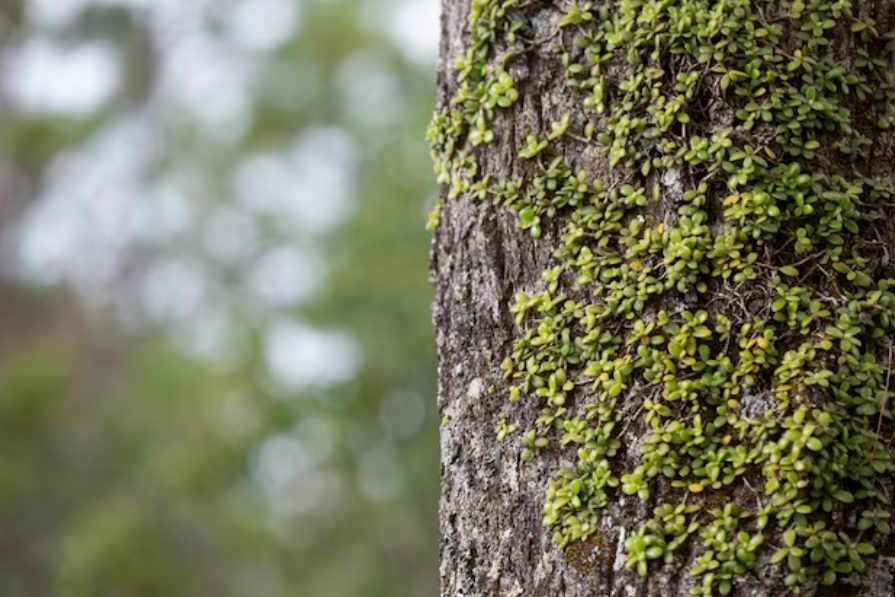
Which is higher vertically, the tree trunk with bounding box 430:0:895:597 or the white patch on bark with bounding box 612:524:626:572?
the tree trunk with bounding box 430:0:895:597

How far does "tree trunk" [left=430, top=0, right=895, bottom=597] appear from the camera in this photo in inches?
56.3

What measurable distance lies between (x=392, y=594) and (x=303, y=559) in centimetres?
94

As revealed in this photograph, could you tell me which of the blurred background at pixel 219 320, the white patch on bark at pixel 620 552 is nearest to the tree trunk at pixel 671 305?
the white patch on bark at pixel 620 552

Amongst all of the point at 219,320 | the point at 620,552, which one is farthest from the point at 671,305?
the point at 219,320

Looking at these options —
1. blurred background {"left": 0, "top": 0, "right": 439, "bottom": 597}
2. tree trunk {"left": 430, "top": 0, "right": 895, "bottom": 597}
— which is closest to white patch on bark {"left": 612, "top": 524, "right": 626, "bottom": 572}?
tree trunk {"left": 430, "top": 0, "right": 895, "bottom": 597}

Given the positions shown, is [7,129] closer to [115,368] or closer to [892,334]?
[115,368]

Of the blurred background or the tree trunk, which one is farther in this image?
the blurred background

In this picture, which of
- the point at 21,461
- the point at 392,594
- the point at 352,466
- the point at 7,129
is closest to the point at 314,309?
the point at 352,466

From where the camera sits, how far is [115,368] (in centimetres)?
1089

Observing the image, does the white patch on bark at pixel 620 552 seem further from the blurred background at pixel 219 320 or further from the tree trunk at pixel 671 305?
the blurred background at pixel 219 320

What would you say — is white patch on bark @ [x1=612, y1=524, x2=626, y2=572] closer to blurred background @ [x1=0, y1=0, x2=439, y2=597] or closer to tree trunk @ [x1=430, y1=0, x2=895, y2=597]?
tree trunk @ [x1=430, y1=0, x2=895, y2=597]

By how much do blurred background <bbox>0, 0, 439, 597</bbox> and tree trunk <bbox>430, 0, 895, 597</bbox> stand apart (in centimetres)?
508

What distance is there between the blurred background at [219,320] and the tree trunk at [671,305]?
5.08m

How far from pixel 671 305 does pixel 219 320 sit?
876 cm
